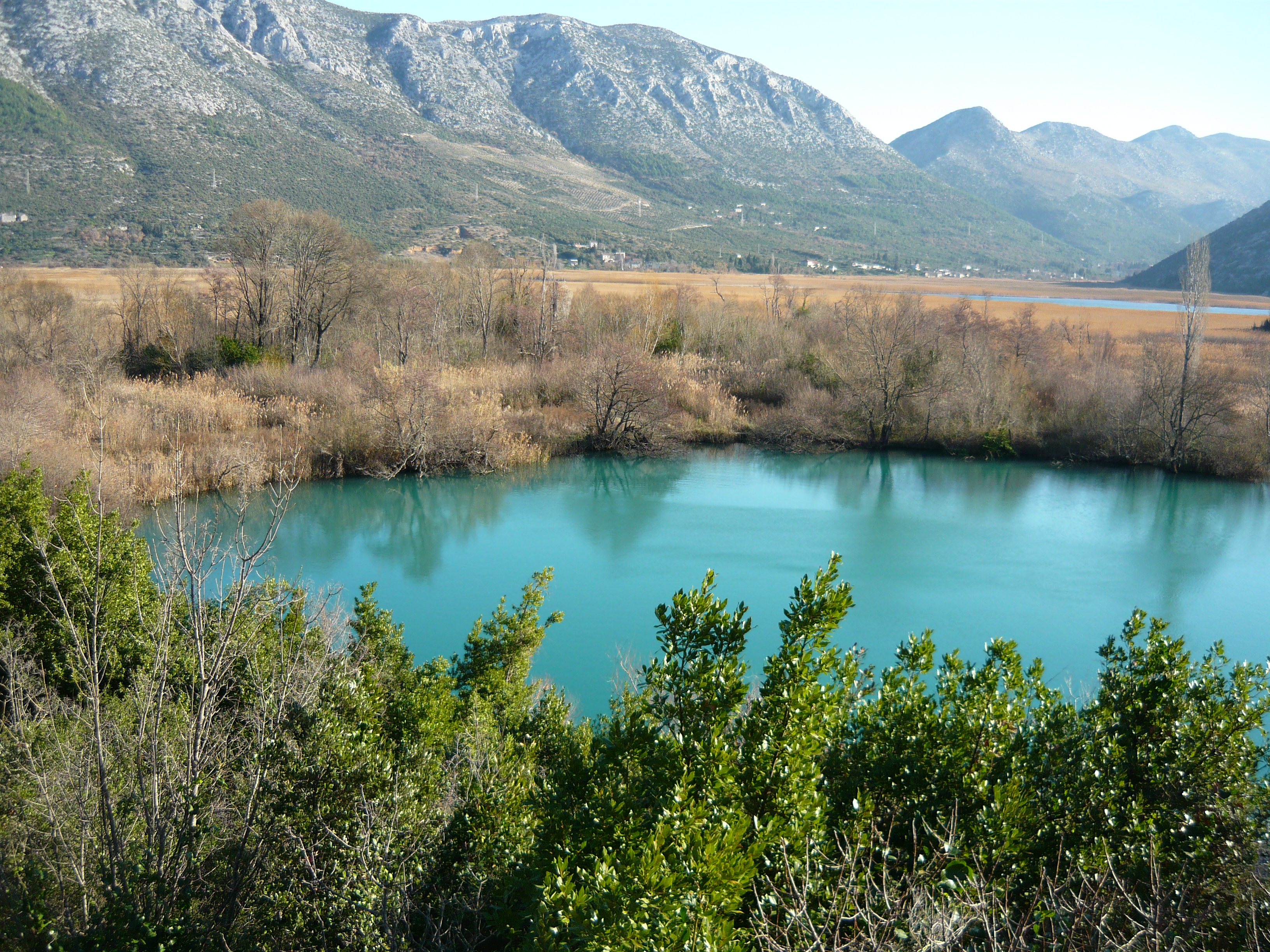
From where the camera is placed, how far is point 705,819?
4629 mm

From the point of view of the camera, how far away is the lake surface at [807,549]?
61.4ft

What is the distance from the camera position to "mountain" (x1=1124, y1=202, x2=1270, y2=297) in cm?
7975

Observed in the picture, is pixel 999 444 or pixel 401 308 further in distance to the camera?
pixel 401 308

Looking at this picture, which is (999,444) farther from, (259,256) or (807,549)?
(259,256)

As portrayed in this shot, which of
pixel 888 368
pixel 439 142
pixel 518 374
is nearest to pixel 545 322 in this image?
pixel 518 374

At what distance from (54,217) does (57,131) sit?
9730mm

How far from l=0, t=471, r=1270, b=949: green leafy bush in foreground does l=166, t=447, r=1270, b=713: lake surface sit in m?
8.68

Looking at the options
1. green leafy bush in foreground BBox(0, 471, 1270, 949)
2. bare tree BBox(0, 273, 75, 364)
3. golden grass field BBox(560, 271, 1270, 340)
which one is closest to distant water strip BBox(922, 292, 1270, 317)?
golden grass field BBox(560, 271, 1270, 340)

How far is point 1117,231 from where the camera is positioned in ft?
575

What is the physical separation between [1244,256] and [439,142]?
83.0 metres

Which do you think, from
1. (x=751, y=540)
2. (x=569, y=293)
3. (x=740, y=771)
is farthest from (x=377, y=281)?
(x=740, y=771)

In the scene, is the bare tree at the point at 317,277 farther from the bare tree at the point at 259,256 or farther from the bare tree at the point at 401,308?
the bare tree at the point at 401,308

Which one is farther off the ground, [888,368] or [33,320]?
[33,320]

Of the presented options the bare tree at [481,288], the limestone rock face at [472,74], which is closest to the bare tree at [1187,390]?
the bare tree at [481,288]
